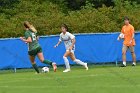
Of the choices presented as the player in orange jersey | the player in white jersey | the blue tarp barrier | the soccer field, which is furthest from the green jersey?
the player in orange jersey

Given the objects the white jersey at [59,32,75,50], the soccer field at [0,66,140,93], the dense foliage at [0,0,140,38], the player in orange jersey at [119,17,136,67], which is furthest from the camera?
the dense foliage at [0,0,140,38]

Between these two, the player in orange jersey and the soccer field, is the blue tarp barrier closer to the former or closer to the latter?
the player in orange jersey

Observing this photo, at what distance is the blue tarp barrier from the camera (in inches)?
840

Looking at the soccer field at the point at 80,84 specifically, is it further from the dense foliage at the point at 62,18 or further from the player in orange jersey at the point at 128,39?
the dense foliage at the point at 62,18

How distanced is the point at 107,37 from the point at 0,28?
699 centimetres

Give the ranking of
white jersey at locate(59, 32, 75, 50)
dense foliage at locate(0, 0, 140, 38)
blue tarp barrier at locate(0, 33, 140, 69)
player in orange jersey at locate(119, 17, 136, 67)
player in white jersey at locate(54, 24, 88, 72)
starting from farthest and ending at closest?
dense foliage at locate(0, 0, 140, 38) < blue tarp barrier at locate(0, 33, 140, 69) < player in orange jersey at locate(119, 17, 136, 67) < white jersey at locate(59, 32, 75, 50) < player in white jersey at locate(54, 24, 88, 72)

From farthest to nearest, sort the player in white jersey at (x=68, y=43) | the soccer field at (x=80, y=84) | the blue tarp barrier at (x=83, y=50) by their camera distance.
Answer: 1. the blue tarp barrier at (x=83, y=50)
2. the player in white jersey at (x=68, y=43)
3. the soccer field at (x=80, y=84)

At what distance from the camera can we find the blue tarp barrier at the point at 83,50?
21.3 meters

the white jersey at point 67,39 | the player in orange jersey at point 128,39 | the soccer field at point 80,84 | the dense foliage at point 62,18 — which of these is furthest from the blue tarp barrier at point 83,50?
the soccer field at point 80,84

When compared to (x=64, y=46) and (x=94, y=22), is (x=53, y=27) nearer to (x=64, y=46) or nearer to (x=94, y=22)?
(x=94, y=22)

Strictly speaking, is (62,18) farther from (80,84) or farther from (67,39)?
(80,84)

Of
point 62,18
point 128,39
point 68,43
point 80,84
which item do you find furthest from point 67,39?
point 62,18

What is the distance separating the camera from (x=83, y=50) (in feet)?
70.8

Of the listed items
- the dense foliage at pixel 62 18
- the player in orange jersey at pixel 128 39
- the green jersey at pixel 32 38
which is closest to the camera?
the green jersey at pixel 32 38
